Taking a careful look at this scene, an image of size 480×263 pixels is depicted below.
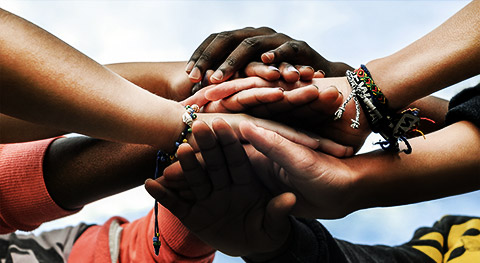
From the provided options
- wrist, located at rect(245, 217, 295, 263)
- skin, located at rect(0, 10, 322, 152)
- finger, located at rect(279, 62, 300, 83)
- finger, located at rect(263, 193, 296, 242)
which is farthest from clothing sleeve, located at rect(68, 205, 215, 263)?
finger, located at rect(279, 62, 300, 83)

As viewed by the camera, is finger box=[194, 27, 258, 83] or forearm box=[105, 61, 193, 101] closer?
finger box=[194, 27, 258, 83]

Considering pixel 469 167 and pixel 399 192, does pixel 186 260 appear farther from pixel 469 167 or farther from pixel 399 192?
pixel 469 167

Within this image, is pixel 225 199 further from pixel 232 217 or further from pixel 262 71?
pixel 262 71

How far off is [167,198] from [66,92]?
28 centimetres

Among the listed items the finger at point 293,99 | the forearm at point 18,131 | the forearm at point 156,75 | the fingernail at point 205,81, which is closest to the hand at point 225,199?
the finger at point 293,99

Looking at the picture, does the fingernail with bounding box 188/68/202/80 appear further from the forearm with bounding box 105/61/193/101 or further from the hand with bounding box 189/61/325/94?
the forearm with bounding box 105/61/193/101

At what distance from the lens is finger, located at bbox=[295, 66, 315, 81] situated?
0.85 m

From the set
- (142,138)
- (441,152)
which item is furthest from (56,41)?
(441,152)

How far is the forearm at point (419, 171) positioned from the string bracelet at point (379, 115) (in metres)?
0.04

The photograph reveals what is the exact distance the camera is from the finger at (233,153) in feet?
2.38

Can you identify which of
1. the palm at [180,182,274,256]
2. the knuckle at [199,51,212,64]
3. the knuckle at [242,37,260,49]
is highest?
the knuckle at [242,37,260,49]

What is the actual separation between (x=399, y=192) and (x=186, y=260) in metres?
0.58

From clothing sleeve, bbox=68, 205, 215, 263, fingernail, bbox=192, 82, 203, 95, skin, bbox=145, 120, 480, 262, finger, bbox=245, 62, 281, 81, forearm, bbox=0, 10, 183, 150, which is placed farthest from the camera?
clothing sleeve, bbox=68, 205, 215, 263

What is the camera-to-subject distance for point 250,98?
811mm
